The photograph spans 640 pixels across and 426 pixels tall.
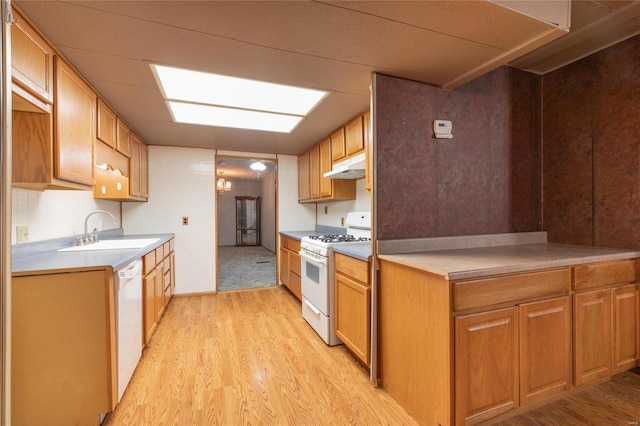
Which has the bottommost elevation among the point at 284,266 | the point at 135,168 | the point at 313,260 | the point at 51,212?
the point at 284,266

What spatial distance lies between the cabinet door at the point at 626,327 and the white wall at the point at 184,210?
400 centimetres

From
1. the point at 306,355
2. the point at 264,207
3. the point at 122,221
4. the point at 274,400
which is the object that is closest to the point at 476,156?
the point at 306,355

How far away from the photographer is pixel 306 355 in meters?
2.22

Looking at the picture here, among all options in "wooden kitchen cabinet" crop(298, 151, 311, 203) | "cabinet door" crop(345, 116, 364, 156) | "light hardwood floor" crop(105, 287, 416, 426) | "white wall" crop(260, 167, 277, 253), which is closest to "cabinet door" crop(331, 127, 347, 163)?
"cabinet door" crop(345, 116, 364, 156)

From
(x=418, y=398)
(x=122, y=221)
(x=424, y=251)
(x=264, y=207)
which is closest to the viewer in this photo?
(x=418, y=398)

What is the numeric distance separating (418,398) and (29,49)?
8.61 feet

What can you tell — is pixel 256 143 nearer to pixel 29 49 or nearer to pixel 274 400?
pixel 29 49

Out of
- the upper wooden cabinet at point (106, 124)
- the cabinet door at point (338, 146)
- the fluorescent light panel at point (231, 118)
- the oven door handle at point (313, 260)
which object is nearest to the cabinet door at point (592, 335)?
the oven door handle at point (313, 260)

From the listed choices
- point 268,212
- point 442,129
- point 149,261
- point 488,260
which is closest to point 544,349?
point 488,260

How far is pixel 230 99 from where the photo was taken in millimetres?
2246

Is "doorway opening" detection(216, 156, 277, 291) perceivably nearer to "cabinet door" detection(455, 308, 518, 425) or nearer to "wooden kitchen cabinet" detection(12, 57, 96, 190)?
"wooden kitchen cabinet" detection(12, 57, 96, 190)

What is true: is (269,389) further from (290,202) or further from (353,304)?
(290,202)

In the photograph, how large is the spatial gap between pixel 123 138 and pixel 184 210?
1345 mm

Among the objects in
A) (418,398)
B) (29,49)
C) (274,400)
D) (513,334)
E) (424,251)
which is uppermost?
(29,49)
